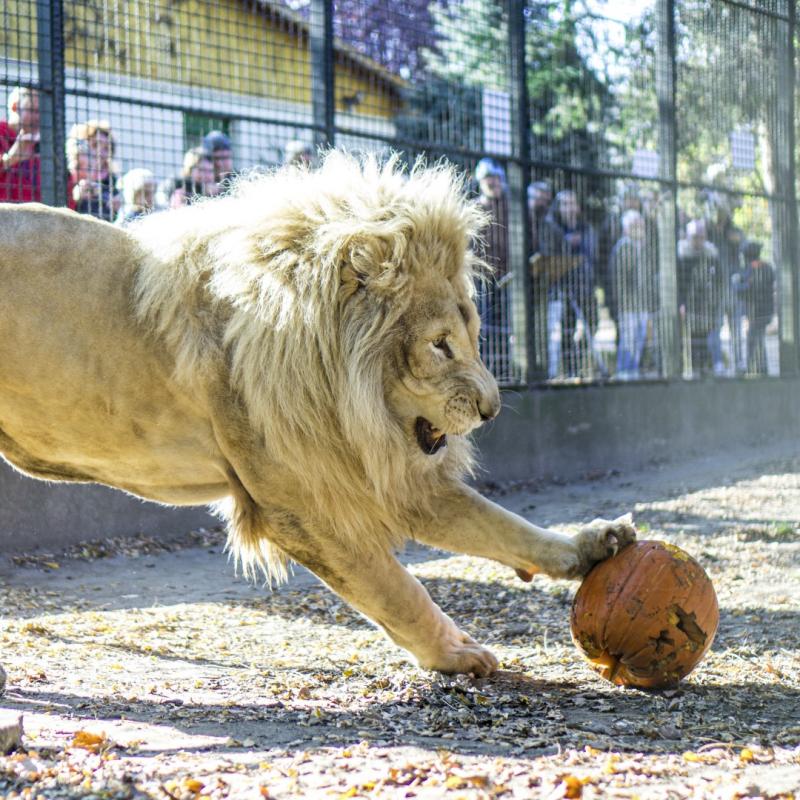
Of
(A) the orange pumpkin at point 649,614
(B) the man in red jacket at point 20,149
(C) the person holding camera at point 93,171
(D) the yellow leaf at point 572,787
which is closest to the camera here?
(D) the yellow leaf at point 572,787

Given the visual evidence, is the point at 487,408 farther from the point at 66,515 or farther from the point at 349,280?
the point at 66,515

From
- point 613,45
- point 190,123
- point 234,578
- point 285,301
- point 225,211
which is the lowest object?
point 234,578

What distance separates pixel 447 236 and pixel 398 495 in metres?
0.89

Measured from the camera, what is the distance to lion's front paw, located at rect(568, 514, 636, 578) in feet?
12.1

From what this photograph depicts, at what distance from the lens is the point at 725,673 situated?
3896 mm

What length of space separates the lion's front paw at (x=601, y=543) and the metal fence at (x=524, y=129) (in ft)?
9.72

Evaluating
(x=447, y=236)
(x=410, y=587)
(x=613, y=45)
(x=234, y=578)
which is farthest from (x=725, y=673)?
(x=613, y=45)

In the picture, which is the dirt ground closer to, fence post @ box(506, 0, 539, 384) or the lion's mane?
the lion's mane

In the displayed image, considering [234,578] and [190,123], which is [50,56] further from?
[234,578]

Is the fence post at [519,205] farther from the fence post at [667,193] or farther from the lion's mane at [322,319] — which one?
the lion's mane at [322,319]

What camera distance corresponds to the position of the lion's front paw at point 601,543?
3.69 meters

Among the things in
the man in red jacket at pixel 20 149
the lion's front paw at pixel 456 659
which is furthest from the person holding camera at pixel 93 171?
the lion's front paw at pixel 456 659

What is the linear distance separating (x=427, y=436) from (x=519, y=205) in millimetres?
5988

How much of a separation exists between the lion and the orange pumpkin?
13 centimetres
